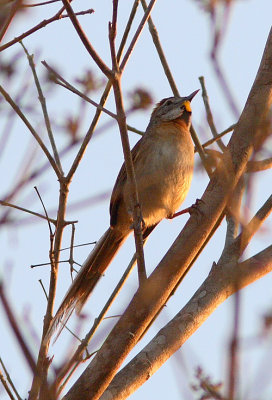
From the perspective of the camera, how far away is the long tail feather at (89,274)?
5898mm

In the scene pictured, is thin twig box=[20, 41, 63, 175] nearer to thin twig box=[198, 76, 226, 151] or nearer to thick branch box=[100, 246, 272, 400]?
thin twig box=[198, 76, 226, 151]

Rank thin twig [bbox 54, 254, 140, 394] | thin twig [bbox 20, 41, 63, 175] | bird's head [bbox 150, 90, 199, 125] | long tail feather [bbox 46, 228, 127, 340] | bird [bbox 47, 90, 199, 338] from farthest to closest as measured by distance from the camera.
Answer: bird's head [bbox 150, 90, 199, 125] → bird [bbox 47, 90, 199, 338] → long tail feather [bbox 46, 228, 127, 340] → thin twig [bbox 20, 41, 63, 175] → thin twig [bbox 54, 254, 140, 394]

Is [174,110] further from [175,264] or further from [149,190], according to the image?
[175,264]

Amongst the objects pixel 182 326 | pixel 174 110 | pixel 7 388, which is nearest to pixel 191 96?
pixel 174 110

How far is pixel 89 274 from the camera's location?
21.0 ft

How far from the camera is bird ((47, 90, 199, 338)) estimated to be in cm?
658

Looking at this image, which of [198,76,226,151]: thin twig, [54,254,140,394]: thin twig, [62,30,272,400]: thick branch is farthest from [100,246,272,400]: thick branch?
[198,76,226,151]: thin twig

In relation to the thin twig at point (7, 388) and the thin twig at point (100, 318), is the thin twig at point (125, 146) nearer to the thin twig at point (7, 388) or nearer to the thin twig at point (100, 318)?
the thin twig at point (100, 318)

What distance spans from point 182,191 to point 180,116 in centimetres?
128

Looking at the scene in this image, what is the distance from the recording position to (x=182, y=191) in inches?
268

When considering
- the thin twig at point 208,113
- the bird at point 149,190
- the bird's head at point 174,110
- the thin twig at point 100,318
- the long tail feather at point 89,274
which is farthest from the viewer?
the bird's head at point 174,110

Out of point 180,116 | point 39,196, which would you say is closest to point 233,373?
point 39,196

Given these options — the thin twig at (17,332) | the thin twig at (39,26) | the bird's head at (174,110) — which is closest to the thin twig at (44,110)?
the thin twig at (39,26)

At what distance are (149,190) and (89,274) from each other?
3.33 ft
